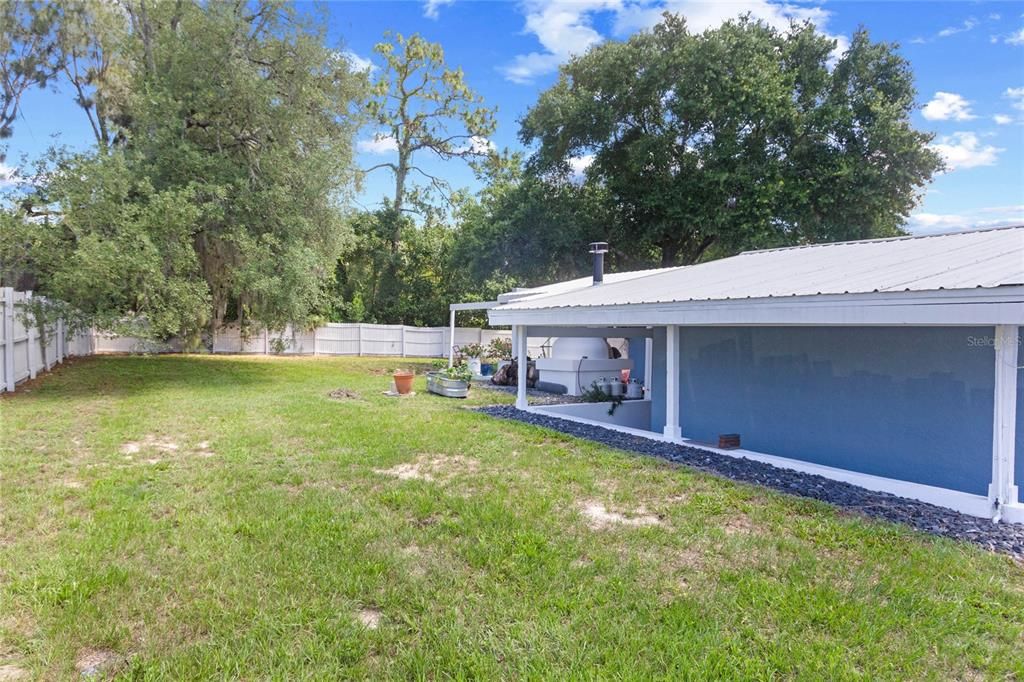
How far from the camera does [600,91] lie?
22906 millimetres

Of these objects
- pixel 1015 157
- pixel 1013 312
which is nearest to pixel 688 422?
pixel 1013 312

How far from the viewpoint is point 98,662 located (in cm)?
267

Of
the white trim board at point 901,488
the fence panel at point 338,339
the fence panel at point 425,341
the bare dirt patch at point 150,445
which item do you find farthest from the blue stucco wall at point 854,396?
the fence panel at point 338,339

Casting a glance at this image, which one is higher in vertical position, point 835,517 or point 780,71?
point 780,71

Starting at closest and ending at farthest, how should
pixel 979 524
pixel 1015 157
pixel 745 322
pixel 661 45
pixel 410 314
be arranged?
pixel 979 524 → pixel 745 322 → pixel 1015 157 → pixel 661 45 → pixel 410 314

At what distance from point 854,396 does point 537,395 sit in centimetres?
863

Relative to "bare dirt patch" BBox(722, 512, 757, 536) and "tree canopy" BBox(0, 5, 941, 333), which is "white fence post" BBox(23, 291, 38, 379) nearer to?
"tree canopy" BBox(0, 5, 941, 333)

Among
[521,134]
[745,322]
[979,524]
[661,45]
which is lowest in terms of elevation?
[979,524]

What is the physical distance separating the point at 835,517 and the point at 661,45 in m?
22.5

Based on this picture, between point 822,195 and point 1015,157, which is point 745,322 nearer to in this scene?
point 1015,157

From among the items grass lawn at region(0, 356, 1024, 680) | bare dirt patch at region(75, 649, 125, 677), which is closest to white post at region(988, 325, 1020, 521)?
grass lawn at region(0, 356, 1024, 680)

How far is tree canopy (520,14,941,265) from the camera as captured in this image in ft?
65.4

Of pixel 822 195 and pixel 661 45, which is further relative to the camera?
pixel 661 45

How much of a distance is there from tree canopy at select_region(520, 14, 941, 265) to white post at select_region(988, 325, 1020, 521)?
16257mm
